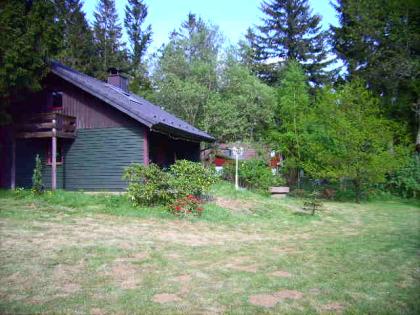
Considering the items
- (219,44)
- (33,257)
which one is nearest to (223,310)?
(33,257)

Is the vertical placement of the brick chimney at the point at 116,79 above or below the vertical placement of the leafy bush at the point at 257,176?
above

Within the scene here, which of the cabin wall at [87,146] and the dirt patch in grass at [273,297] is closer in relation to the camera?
the dirt patch in grass at [273,297]

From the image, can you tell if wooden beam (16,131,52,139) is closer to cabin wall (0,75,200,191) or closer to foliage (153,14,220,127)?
cabin wall (0,75,200,191)

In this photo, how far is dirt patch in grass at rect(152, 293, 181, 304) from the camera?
4.18 m

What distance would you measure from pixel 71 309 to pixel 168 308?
3.29 feet

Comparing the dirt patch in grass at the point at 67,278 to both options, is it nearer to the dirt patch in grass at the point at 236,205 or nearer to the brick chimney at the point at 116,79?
the dirt patch in grass at the point at 236,205

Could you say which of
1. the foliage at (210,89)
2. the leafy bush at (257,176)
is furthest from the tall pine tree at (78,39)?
the leafy bush at (257,176)

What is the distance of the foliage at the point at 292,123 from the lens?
23828 millimetres

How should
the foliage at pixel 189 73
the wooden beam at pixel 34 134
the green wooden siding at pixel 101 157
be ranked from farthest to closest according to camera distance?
the foliage at pixel 189 73, the green wooden siding at pixel 101 157, the wooden beam at pixel 34 134

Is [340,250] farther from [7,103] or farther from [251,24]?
[251,24]

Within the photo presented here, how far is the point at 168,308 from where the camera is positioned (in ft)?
13.0

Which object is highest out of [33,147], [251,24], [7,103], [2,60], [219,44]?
[251,24]

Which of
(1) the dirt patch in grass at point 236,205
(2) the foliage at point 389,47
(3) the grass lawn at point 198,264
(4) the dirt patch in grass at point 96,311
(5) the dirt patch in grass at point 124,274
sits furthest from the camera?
(2) the foliage at point 389,47

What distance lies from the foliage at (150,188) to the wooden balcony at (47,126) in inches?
174
